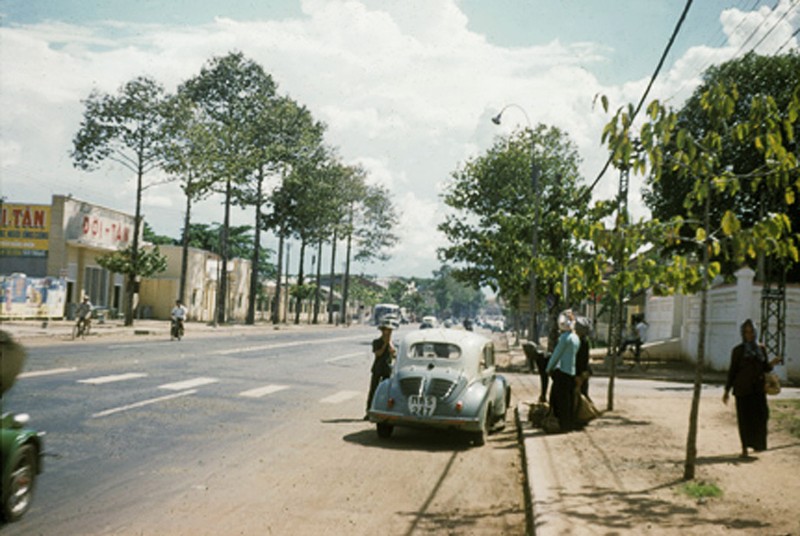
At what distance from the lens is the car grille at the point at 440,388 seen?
39.0 ft

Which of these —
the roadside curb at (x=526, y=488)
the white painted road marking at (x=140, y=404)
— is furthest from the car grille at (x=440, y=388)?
the white painted road marking at (x=140, y=404)

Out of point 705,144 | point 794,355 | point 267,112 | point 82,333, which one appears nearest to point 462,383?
point 705,144

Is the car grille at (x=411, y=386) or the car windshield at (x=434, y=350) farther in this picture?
the car windshield at (x=434, y=350)

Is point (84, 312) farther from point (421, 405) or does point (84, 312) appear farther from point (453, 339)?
point (421, 405)

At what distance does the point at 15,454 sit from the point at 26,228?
1770 inches

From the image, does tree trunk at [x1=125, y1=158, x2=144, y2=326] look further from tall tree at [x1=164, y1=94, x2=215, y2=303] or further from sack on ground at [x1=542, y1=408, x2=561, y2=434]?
sack on ground at [x1=542, y1=408, x2=561, y2=434]

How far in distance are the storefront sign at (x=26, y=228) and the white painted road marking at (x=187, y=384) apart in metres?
32.3

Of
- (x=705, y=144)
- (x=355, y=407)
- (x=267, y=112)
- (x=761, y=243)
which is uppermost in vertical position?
(x=267, y=112)

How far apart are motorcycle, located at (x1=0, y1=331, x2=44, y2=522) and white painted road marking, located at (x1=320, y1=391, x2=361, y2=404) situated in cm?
995

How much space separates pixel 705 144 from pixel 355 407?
9.61m

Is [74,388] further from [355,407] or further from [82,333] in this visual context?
[82,333]

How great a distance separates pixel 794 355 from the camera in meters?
27.1

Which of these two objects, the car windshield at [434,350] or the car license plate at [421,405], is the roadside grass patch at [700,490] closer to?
the car license plate at [421,405]

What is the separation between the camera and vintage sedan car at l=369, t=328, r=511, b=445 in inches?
463
